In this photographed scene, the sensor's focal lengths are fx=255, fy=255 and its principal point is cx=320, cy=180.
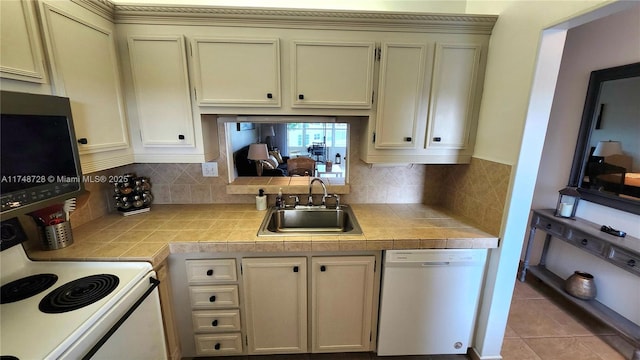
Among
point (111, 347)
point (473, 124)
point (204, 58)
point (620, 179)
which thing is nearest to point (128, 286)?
point (111, 347)

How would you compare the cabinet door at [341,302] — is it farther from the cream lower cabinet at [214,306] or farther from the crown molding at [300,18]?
the crown molding at [300,18]

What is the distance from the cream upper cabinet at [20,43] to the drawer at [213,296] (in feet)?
4.20

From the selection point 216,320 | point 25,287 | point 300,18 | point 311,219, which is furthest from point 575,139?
point 25,287

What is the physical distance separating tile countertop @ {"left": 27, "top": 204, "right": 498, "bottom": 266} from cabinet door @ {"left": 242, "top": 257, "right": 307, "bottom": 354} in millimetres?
139

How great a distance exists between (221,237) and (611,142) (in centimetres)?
309

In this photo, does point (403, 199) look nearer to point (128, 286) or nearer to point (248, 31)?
point (248, 31)

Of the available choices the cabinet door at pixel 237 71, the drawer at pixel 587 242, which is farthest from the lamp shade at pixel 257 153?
the drawer at pixel 587 242

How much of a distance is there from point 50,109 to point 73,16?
533 millimetres

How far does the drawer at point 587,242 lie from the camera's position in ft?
6.39

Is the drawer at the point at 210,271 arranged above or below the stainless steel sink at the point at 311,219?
below

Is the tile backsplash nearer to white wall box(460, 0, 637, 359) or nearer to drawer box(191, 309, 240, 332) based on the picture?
white wall box(460, 0, 637, 359)

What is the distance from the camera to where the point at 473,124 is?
5.72 feet

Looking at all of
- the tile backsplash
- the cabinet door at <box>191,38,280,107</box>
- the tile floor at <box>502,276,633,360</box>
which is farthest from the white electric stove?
the tile floor at <box>502,276,633,360</box>

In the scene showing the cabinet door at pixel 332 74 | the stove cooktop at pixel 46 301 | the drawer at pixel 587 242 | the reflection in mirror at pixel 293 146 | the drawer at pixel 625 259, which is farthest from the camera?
the reflection in mirror at pixel 293 146
